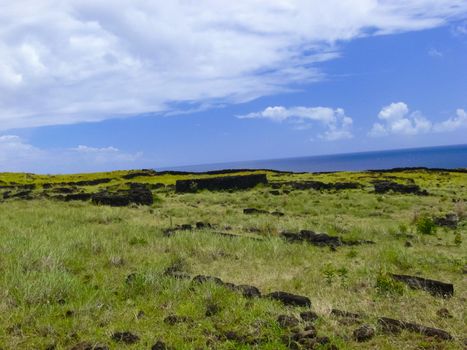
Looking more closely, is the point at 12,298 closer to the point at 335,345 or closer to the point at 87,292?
the point at 87,292

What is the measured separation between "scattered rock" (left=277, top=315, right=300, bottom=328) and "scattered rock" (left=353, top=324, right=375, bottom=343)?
2.89 ft

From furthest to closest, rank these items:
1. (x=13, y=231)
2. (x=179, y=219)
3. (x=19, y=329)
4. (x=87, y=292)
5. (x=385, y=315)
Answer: (x=179, y=219), (x=13, y=231), (x=87, y=292), (x=385, y=315), (x=19, y=329)

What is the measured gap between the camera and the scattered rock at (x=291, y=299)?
27.1 feet

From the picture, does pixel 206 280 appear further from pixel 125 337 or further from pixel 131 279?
pixel 125 337

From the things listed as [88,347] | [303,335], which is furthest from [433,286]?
[88,347]

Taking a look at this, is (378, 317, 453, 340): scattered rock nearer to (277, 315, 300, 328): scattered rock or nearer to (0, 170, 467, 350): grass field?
(0, 170, 467, 350): grass field

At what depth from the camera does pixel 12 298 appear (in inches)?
322

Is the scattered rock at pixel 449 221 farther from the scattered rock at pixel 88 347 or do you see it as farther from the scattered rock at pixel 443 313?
the scattered rock at pixel 88 347

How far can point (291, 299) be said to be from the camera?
841 cm

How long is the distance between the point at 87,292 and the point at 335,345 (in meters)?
4.78

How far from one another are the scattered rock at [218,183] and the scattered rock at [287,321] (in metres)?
36.0

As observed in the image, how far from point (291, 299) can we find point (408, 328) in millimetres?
2099

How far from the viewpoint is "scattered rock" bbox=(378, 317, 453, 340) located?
6.77 m

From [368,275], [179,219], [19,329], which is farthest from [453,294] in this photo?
[179,219]
